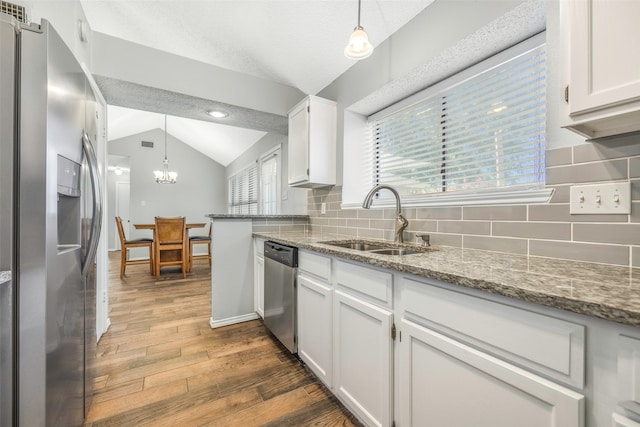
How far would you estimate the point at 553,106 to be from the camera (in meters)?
1.13

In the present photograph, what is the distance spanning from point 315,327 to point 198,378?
0.82 m

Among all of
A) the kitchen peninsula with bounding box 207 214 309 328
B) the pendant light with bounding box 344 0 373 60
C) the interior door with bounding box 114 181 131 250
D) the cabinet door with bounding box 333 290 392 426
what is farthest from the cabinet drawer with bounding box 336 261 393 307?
the interior door with bounding box 114 181 131 250

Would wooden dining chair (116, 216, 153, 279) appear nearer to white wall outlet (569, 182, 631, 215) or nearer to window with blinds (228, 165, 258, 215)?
window with blinds (228, 165, 258, 215)

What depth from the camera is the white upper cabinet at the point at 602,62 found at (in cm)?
70

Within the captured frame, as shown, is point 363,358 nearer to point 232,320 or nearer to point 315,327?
point 315,327

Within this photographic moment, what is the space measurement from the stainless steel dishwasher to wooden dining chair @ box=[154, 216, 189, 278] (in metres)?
2.71

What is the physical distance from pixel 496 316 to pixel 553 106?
998 millimetres

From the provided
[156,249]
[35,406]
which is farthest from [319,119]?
[156,249]

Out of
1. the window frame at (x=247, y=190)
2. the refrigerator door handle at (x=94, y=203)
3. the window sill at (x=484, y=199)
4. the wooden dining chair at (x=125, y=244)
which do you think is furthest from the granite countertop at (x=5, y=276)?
the window frame at (x=247, y=190)

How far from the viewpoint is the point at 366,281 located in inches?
46.0

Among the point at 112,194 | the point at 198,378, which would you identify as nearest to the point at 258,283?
the point at 198,378

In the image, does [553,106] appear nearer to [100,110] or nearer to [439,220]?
[439,220]

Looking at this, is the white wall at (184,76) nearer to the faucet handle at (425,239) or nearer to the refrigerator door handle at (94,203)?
the refrigerator door handle at (94,203)

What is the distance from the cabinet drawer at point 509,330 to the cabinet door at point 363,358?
0.23 meters
